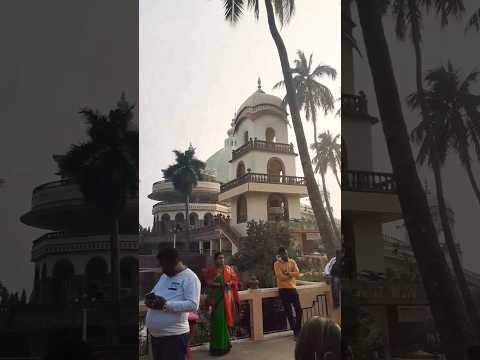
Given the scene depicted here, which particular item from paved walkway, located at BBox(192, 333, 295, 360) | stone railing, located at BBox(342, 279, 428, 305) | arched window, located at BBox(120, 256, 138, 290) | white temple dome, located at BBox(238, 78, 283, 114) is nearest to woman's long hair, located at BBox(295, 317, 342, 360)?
paved walkway, located at BBox(192, 333, 295, 360)

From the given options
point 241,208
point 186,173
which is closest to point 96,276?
point 186,173

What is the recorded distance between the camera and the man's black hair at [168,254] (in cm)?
433

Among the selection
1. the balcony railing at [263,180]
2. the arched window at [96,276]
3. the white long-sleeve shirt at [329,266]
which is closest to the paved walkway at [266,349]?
the white long-sleeve shirt at [329,266]

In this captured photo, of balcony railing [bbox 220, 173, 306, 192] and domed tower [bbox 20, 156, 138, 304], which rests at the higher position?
balcony railing [bbox 220, 173, 306, 192]

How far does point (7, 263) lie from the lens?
4.43m

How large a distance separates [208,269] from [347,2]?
3321 millimetres

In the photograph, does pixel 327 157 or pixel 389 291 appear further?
pixel 389 291

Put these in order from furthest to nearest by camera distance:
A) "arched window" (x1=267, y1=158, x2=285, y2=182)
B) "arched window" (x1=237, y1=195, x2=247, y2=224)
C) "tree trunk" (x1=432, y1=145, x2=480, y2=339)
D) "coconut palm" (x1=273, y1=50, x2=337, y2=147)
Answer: "tree trunk" (x1=432, y1=145, x2=480, y2=339) < "coconut palm" (x1=273, y1=50, x2=337, y2=147) < "arched window" (x1=267, y1=158, x2=285, y2=182) < "arched window" (x1=237, y1=195, x2=247, y2=224)

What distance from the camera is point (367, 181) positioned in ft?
18.6

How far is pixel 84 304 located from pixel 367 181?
3.15m

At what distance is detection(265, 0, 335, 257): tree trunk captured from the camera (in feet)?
16.6

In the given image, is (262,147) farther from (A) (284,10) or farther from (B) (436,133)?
(B) (436,133)

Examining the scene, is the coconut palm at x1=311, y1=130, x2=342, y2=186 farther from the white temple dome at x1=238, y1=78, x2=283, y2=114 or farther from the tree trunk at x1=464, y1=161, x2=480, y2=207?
the tree trunk at x1=464, y1=161, x2=480, y2=207

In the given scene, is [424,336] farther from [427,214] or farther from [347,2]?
[347,2]
